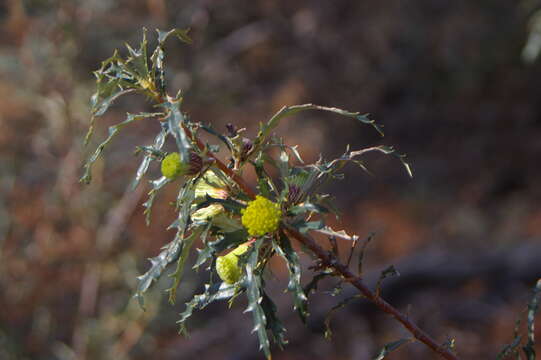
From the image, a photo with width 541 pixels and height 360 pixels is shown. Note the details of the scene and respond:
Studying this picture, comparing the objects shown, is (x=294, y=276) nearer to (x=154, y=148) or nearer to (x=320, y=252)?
(x=320, y=252)

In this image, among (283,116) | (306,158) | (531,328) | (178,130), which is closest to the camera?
(178,130)

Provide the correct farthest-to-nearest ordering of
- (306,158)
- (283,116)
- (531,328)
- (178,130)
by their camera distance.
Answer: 1. (306,158)
2. (531,328)
3. (283,116)
4. (178,130)

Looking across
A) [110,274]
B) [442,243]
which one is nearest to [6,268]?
[110,274]

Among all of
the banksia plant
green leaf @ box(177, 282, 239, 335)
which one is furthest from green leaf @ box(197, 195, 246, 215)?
green leaf @ box(177, 282, 239, 335)

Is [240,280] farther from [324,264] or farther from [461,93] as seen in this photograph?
[461,93]

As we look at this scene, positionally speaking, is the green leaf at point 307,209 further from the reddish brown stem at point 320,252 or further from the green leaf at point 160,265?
the green leaf at point 160,265

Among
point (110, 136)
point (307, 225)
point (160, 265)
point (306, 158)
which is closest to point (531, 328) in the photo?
point (307, 225)
